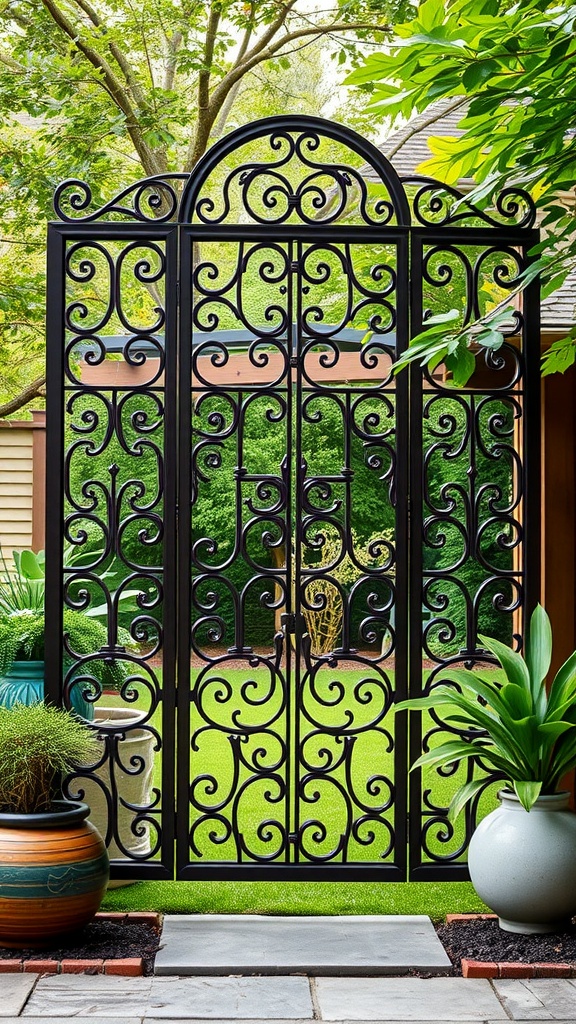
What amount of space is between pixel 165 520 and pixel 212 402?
684 cm

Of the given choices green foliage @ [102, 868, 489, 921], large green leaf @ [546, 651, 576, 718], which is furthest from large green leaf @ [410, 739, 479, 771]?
green foliage @ [102, 868, 489, 921]

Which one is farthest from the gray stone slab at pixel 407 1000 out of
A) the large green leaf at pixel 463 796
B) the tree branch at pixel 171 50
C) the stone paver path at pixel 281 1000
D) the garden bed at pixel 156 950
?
the tree branch at pixel 171 50

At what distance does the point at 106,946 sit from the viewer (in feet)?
11.6

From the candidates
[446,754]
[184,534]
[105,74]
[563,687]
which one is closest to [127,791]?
[184,534]

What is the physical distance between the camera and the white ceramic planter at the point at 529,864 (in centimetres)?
347

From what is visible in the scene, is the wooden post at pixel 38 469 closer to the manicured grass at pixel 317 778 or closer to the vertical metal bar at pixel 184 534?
the manicured grass at pixel 317 778

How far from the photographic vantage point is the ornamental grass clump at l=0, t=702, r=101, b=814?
3.53 meters

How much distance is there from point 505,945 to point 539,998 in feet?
1.09

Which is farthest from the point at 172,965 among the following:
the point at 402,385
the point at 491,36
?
A: the point at 491,36

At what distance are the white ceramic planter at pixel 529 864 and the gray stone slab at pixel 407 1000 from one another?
0.94 feet

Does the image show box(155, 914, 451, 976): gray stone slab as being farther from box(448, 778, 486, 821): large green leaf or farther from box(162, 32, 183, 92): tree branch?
box(162, 32, 183, 92): tree branch

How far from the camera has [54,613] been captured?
393cm

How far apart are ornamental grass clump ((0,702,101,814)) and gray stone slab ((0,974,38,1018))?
19.7 inches

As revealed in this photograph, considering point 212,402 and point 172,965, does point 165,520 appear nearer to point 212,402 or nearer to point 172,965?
point 172,965
